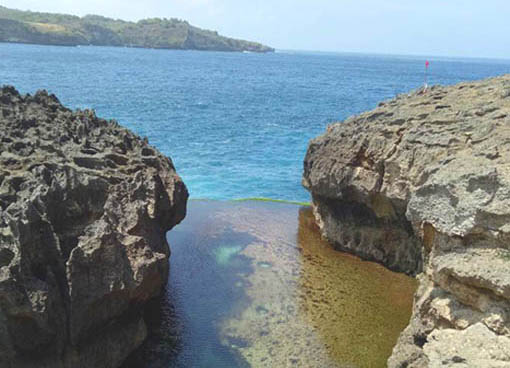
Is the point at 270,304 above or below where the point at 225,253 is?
below

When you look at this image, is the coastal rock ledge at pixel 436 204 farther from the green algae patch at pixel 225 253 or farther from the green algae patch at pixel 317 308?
the green algae patch at pixel 225 253

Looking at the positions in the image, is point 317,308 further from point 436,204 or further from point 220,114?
point 220,114

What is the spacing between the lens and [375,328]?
16844mm

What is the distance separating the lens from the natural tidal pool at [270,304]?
50.1ft

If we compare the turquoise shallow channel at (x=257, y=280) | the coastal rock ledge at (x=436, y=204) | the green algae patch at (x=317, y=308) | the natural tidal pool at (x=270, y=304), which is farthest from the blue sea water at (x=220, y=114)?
the green algae patch at (x=317, y=308)

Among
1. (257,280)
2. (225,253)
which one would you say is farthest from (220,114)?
(257,280)

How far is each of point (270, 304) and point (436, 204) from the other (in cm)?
857

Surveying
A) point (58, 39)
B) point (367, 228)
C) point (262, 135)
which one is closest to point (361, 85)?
point (262, 135)

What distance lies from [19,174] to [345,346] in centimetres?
1181

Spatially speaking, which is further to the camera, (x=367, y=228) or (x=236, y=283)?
(x=367, y=228)

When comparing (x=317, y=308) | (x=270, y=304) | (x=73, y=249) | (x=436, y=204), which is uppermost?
(x=436, y=204)

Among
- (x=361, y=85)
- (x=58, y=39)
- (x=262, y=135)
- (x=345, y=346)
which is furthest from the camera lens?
(x=58, y=39)

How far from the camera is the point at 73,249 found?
12516mm

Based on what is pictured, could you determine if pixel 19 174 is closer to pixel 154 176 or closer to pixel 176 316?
pixel 154 176
